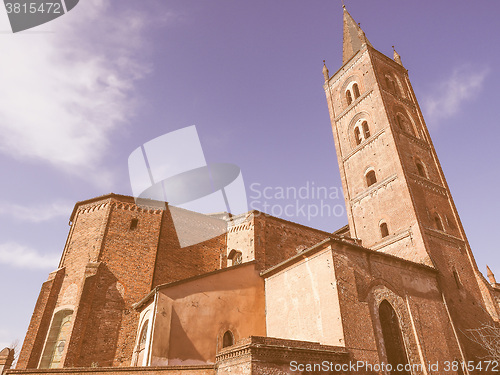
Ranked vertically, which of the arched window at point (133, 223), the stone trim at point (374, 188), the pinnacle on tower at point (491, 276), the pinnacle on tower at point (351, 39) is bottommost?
the arched window at point (133, 223)

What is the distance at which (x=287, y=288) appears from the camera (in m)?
13.0

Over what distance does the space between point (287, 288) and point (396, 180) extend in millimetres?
8879

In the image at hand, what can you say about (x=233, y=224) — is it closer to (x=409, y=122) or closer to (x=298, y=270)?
(x=298, y=270)

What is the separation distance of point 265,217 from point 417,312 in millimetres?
7845

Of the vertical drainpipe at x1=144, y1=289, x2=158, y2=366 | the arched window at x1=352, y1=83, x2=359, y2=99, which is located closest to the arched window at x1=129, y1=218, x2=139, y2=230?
the vertical drainpipe at x1=144, y1=289, x2=158, y2=366

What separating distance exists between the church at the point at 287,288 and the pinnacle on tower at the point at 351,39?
18.3ft

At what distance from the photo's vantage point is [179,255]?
55.6 feet

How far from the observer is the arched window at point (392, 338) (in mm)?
11071

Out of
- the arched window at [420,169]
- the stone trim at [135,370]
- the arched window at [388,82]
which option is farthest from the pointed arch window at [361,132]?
the stone trim at [135,370]

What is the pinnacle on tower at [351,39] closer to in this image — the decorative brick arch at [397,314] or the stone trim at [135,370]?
the decorative brick arch at [397,314]

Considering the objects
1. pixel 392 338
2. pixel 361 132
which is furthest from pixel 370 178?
pixel 392 338

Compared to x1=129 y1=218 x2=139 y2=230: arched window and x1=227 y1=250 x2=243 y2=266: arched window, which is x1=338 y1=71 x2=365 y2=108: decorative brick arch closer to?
x1=227 y1=250 x2=243 y2=266: arched window

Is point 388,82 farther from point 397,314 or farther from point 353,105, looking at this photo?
point 397,314

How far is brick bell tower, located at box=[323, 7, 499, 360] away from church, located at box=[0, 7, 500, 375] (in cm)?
9
